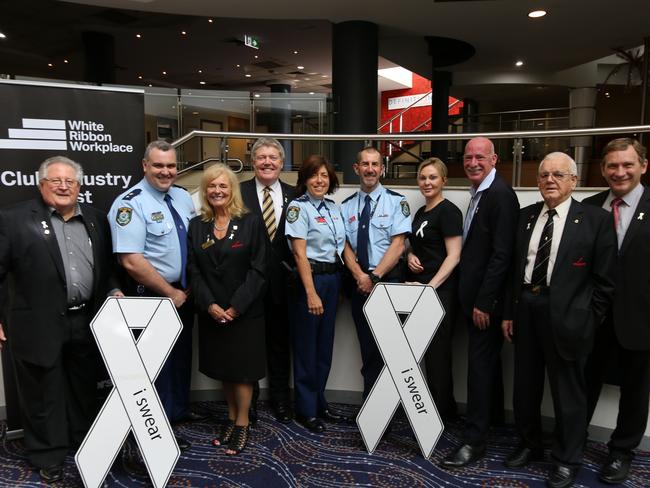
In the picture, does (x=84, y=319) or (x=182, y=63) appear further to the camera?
(x=182, y=63)

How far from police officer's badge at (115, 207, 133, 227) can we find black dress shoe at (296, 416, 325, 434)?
1.51 meters

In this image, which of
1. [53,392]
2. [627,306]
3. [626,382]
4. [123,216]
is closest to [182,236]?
[123,216]

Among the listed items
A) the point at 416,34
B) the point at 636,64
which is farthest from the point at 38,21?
the point at 636,64

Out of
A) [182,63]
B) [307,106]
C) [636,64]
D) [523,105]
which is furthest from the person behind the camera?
[523,105]

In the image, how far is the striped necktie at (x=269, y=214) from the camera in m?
2.79

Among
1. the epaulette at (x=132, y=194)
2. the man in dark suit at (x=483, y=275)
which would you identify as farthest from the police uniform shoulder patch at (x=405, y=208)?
the epaulette at (x=132, y=194)

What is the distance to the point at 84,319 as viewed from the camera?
238 centimetres

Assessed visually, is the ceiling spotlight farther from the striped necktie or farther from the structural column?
the striped necktie

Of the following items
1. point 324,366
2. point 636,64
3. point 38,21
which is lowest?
point 324,366

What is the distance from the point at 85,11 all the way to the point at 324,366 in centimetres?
966

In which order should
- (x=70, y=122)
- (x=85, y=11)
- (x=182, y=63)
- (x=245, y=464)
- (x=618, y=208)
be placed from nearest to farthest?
1. (x=618, y=208)
2. (x=245, y=464)
3. (x=70, y=122)
4. (x=85, y=11)
5. (x=182, y=63)

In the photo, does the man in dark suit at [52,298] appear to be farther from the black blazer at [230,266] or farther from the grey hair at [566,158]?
the grey hair at [566,158]

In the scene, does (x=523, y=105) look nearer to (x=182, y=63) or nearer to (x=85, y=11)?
(x=182, y=63)

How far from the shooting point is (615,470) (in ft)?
7.48
